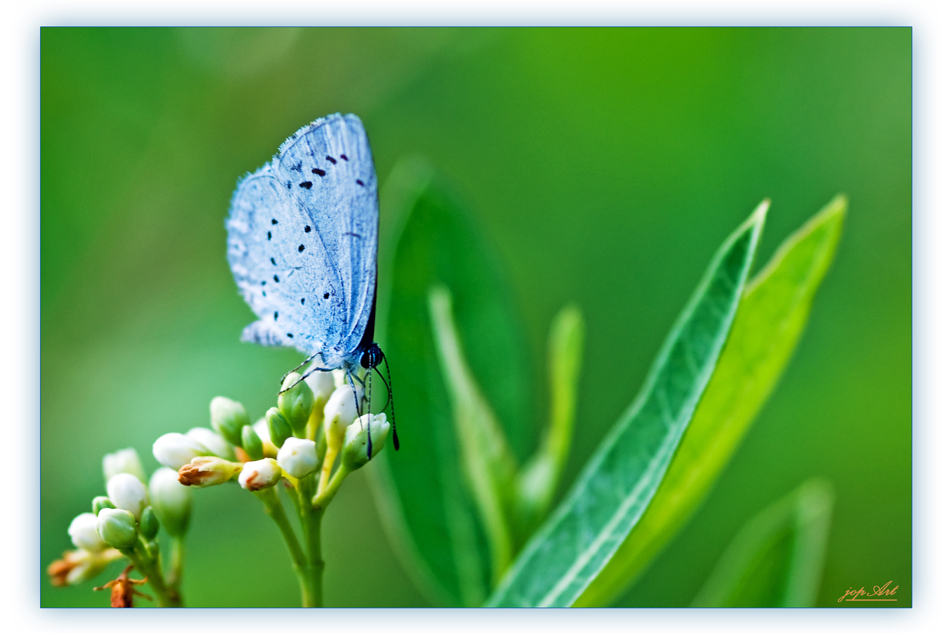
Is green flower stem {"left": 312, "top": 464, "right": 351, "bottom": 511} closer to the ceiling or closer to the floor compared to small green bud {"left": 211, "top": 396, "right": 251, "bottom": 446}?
closer to the floor

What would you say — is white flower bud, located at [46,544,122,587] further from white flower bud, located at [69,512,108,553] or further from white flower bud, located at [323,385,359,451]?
white flower bud, located at [323,385,359,451]

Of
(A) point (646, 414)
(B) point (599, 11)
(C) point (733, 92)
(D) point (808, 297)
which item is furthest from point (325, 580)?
(C) point (733, 92)

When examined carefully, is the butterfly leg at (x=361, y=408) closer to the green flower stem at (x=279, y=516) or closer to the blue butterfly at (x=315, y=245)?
the blue butterfly at (x=315, y=245)

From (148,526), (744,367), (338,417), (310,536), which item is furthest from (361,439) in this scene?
(744,367)

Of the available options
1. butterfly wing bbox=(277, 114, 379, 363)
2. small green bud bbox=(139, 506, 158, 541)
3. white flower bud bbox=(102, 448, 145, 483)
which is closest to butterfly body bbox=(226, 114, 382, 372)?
butterfly wing bbox=(277, 114, 379, 363)

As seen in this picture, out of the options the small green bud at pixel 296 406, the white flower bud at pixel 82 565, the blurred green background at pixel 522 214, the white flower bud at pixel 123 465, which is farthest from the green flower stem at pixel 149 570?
the blurred green background at pixel 522 214

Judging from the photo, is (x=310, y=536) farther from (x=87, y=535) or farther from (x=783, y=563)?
(x=783, y=563)
